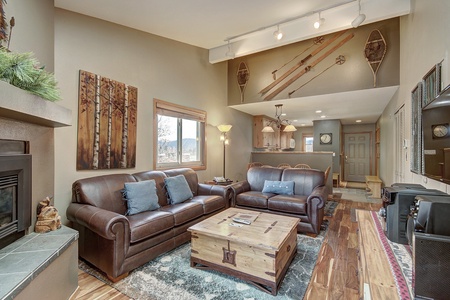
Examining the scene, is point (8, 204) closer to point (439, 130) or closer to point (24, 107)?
point (24, 107)

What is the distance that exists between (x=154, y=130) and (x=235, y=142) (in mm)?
2653

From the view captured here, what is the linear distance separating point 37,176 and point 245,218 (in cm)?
213

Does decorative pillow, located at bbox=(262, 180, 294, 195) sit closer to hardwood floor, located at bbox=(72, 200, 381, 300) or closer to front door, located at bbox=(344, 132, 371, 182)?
hardwood floor, located at bbox=(72, 200, 381, 300)

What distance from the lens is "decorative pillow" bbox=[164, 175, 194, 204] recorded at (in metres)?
3.19

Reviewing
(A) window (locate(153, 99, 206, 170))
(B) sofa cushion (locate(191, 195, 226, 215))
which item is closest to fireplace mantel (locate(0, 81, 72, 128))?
(A) window (locate(153, 99, 206, 170))

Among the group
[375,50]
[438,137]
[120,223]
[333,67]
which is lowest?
[120,223]

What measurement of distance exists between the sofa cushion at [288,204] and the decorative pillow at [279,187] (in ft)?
0.88

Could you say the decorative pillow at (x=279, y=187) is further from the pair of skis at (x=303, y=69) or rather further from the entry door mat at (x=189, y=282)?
the pair of skis at (x=303, y=69)

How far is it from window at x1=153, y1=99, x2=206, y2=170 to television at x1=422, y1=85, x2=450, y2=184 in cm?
342

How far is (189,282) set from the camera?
2.00 m

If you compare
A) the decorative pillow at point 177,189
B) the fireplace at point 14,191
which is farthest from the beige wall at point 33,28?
the decorative pillow at point 177,189

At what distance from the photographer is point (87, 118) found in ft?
9.07

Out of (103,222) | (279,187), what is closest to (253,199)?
(279,187)

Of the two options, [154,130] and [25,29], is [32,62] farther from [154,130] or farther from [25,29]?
[154,130]
